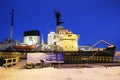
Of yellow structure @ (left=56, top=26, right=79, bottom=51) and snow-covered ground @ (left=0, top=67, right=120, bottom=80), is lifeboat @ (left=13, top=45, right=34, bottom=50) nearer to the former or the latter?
yellow structure @ (left=56, top=26, right=79, bottom=51)

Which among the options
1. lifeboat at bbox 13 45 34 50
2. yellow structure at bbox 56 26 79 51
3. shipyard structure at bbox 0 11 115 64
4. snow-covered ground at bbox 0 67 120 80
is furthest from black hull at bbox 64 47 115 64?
snow-covered ground at bbox 0 67 120 80

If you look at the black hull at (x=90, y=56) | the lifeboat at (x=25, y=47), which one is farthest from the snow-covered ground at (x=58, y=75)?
the lifeboat at (x=25, y=47)

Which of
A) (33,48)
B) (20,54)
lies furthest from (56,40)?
(20,54)

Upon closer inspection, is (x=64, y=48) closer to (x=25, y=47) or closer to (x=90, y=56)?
(x=90, y=56)

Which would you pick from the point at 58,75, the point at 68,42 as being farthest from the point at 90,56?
the point at 58,75

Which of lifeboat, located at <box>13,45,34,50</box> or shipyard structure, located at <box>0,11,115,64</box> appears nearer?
shipyard structure, located at <box>0,11,115,64</box>

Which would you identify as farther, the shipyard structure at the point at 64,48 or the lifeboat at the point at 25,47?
the lifeboat at the point at 25,47

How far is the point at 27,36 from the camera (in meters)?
40.4

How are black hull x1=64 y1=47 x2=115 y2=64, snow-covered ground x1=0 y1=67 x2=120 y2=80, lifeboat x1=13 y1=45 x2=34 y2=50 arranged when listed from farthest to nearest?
lifeboat x1=13 y1=45 x2=34 y2=50
black hull x1=64 y1=47 x2=115 y2=64
snow-covered ground x1=0 y1=67 x2=120 y2=80

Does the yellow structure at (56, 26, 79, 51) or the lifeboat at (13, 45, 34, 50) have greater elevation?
the yellow structure at (56, 26, 79, 51)

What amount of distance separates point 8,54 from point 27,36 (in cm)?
771

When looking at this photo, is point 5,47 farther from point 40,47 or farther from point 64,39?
point 64,39

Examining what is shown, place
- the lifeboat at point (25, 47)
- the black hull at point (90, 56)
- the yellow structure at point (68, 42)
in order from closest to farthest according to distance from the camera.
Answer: the black hull at point (90, 56) → the lifeboat at point (25, 47) → the yellow structure at point (68, 42)

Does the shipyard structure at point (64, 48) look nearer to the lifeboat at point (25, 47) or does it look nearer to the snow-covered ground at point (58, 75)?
the lifeboat at point (25, 47)
